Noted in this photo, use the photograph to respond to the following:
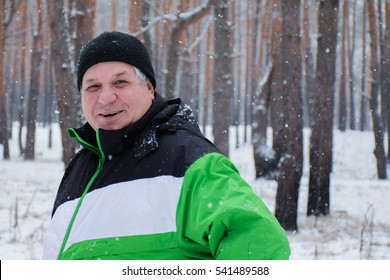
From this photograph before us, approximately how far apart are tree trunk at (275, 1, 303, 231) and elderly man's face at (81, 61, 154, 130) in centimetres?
681

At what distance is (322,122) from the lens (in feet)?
31.7

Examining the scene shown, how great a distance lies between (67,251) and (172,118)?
544 mm

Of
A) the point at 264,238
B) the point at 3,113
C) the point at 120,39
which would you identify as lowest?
the point at 3,113

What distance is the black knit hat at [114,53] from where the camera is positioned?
1.88m

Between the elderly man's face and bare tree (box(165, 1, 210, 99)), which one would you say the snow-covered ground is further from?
the elderly man's face

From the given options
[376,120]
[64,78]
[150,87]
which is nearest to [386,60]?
[376,120]

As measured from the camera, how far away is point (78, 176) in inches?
79.0

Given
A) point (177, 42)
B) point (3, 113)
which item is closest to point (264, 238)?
point (177, 42)

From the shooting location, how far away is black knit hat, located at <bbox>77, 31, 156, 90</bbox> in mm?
1878

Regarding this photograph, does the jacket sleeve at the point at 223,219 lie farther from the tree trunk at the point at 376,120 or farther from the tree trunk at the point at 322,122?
the tree trunk at the point at 376,120

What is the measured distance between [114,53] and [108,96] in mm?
149

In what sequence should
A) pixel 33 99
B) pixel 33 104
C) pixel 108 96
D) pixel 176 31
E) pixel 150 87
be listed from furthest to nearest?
pixel 33 99, pixel 33 104, pixel 176 31, pixel 150 87, pixel 108 96

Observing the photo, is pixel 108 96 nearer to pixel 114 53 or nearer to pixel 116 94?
pixel 116 94

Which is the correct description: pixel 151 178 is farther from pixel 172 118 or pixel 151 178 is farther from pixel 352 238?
pixel 352 238
